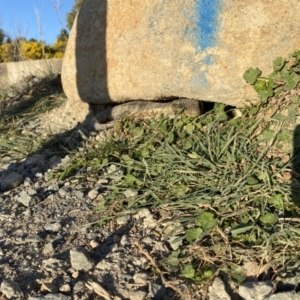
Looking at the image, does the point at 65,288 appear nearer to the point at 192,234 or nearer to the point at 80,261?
the point at 80,261

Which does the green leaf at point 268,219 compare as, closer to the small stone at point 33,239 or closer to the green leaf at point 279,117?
the green leaf at point 279,117

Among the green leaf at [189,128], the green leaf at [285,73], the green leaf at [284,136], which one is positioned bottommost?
the green leaf at [284,136]

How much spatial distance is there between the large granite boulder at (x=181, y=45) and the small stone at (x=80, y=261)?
161 centimetres

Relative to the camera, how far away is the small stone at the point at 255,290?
68.3 inches

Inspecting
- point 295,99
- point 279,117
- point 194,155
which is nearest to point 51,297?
point 194,155

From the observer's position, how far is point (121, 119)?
11.8 ft

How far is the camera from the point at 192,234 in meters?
2.11

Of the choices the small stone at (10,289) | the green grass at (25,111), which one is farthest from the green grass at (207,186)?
the green grass at (25,111)

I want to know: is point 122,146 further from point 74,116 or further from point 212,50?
point 74,116

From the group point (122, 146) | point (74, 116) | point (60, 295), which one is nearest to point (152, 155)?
point (122, 146)

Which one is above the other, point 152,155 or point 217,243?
point 152,155

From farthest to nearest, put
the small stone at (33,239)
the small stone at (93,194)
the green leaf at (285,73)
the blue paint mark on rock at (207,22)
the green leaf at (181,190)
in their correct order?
the blue paint mark on rock at (207,22) → the green leaf at (285,73) → the small stone at (93,194) → the green leaf at (181,190) → the small stone at (33,239)

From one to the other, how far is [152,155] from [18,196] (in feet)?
2.79

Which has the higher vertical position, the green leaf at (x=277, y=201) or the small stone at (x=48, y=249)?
the green leaf at (x=277, y=201)
